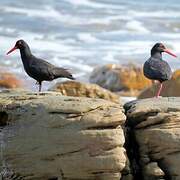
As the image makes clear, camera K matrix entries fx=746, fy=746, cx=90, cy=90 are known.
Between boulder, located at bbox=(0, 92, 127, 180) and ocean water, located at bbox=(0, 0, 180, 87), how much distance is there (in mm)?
9097

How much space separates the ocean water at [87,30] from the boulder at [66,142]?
29.8ft

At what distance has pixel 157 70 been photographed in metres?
10.9

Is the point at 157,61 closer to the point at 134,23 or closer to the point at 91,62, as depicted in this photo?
the point at 91,62

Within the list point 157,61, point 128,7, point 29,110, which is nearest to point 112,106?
point 29,110

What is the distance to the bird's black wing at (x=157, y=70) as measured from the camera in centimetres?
1085

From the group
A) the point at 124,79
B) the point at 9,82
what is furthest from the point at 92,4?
the point at 9,82

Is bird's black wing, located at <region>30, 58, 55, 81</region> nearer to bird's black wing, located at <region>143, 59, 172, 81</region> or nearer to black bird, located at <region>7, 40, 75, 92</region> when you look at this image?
black bird, located at <region>7, 40, 75, 92</region>

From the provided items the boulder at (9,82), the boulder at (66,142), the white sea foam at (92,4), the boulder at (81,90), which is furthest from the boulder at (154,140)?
the white sea foam at (92,4)

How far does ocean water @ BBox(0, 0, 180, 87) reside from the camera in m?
23.1

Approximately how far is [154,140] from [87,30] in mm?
20588

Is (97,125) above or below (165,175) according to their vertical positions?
above

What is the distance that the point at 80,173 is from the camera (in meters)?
8.62

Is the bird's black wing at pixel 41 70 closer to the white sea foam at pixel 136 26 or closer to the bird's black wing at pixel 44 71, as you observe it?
the bird's black wing at pixel 44 71

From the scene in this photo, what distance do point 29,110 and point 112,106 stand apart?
3.25 feet
